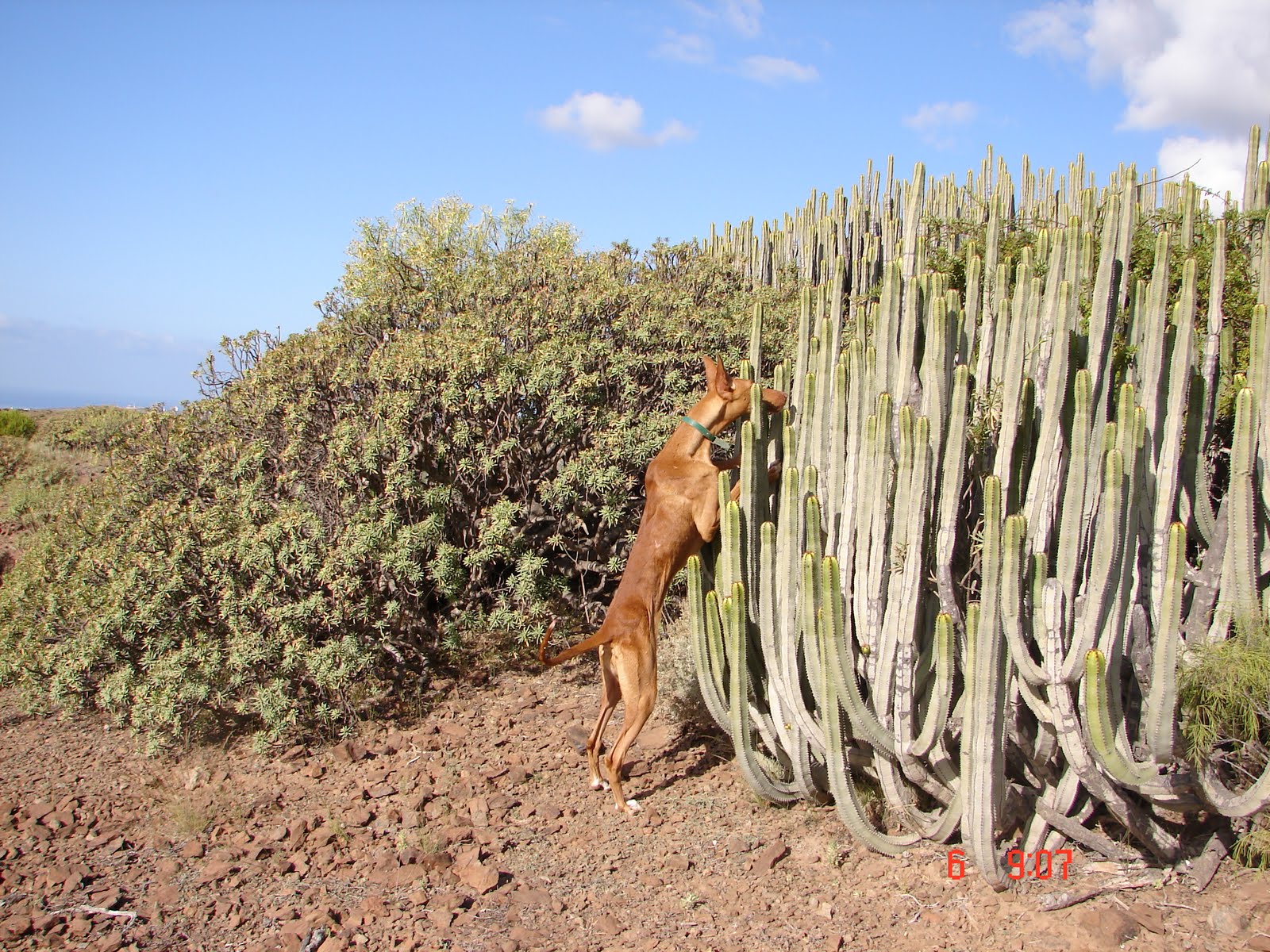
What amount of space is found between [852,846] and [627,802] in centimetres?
120

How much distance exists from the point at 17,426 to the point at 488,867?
18330 millimetres

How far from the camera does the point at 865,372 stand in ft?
13.1

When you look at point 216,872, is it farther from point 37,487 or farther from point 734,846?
point 37,487

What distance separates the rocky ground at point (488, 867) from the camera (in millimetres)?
3729

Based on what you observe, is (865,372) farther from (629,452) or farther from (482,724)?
(482,724)

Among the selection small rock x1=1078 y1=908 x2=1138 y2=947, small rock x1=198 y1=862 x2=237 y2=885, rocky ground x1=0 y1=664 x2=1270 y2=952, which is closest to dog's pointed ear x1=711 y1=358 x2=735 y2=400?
rocky ground x1=0 y1=664 x2=1270 y2=952

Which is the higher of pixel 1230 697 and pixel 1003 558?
pixel 1003 558

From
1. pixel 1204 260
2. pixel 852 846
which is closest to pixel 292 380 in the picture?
pixel 852 846

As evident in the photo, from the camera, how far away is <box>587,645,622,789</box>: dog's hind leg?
15.9 ft

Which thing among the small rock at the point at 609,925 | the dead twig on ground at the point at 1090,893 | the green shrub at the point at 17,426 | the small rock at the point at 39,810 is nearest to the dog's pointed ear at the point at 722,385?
the small rock at the point at 609,925

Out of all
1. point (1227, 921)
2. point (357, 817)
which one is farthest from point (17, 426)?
point (1227, 921)

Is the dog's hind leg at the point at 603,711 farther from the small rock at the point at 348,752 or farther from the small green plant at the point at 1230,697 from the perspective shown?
the small green plant at the point at 1230,697

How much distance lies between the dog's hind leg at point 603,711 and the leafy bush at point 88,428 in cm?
554
